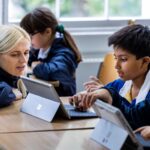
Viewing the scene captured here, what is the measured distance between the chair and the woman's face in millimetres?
1230

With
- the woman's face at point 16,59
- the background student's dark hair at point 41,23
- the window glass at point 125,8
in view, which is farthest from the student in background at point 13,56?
the window glass at point 125,8

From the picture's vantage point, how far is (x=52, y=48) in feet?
11.7

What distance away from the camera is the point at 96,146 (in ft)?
5.61

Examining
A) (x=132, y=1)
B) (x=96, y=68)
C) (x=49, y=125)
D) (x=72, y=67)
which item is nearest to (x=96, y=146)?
(x=49, y=125)

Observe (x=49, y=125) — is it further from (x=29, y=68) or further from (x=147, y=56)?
(x=29, y=68)

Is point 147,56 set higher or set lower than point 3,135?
higher

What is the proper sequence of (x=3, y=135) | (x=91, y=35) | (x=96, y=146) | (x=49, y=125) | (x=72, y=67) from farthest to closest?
(x=91, y=35)
(x=72, y=67)
(x=49, y=125)
(x=3, y=135)
(x=96, y=146)

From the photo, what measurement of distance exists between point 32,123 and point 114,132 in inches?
19.7

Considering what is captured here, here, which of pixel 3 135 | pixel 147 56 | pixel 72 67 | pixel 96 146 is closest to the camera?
pixel 96 146

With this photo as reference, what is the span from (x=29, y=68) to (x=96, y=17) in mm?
1082

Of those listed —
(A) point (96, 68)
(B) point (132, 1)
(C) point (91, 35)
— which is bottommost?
(A) point (96, 68)

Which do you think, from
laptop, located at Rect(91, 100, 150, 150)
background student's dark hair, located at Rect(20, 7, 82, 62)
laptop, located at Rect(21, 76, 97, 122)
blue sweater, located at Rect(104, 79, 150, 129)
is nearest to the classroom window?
background student's dark hair, located at Rect(20, 7, 82, 62)

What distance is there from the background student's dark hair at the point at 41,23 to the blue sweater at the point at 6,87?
0.97m

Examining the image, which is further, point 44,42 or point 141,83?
point 44,42
